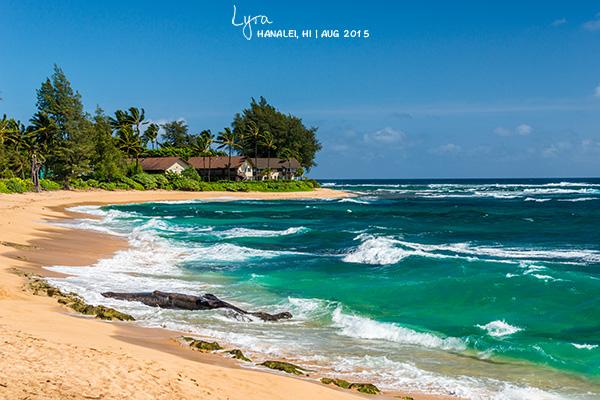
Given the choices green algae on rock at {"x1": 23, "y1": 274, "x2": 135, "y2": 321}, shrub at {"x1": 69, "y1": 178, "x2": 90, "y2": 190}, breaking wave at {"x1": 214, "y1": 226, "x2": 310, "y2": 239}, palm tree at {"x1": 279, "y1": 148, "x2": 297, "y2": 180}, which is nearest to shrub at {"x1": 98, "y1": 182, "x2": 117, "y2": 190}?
shrub at {"x1": 69, "y1": 178, "x2": 90, "y2": 190}

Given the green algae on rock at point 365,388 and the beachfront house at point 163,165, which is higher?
the beachfront house at point 163,165

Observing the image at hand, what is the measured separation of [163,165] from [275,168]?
2285 cm

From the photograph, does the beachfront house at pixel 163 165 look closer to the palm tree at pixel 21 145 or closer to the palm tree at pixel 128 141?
the palm tree at pixel 128 141

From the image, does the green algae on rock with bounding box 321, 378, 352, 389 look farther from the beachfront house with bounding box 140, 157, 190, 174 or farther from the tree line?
the beachfront house with bounding box 140, 157, 190, 174

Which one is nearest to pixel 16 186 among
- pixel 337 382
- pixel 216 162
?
pixel 216 162

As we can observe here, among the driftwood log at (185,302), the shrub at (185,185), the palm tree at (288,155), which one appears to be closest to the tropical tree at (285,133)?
the palm tree at (288,155)

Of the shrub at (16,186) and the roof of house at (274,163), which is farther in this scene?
the roof of house at (274,163)

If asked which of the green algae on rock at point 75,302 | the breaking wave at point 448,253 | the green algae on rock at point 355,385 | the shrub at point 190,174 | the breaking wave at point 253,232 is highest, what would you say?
the shrub at point 190,174

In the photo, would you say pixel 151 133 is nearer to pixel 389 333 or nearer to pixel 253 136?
pixel 253 136

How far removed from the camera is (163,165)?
3565 inches

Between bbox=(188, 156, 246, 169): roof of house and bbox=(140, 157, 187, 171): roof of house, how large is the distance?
7.20 metres

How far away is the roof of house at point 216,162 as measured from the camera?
100062mm

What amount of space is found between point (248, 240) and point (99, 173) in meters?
51.0

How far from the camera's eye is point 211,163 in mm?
101438
